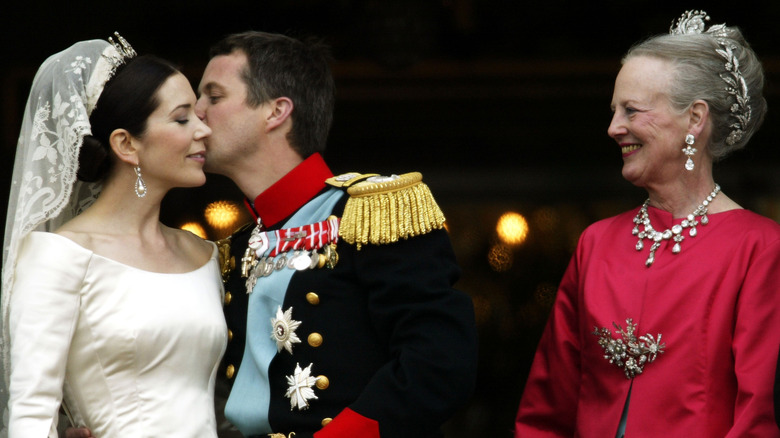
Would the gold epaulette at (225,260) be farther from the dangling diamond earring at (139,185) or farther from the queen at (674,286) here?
the queen at (674,286)

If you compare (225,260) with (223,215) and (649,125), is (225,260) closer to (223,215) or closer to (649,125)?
(649,125)

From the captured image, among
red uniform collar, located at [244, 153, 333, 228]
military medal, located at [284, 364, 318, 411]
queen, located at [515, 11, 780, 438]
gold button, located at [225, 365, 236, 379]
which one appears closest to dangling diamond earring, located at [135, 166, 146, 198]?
red uniform collar, located at [244, 153, 333, 228]

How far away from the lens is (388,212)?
2574 mm

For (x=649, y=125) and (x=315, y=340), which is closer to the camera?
(x=315, y=340)

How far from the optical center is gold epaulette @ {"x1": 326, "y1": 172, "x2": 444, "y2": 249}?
8.35ft

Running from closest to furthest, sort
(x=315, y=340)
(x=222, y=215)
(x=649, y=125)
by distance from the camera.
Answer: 1. (x=315, y=340)
2. (x=649, y=125)
3. (x=222, y=215)

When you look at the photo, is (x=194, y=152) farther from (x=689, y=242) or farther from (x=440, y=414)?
(x=689, y=242)

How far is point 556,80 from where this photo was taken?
514 centimetres

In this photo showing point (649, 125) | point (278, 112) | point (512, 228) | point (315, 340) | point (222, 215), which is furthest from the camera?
point (512, 228)

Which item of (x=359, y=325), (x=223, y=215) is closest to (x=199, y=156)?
(x=359, y=325)

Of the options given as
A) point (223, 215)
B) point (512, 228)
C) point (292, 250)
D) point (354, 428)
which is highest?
point (292, 250)

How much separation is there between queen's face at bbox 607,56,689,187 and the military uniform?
0.51 metres

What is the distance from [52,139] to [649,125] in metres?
1.43

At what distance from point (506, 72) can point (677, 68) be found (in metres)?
2.47
